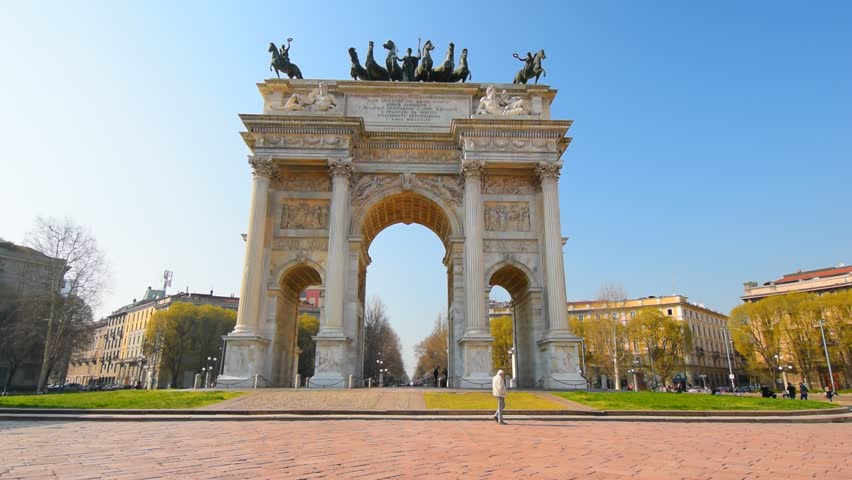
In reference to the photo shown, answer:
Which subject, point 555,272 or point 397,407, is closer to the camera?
point 397,407

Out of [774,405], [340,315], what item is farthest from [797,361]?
[340,315]

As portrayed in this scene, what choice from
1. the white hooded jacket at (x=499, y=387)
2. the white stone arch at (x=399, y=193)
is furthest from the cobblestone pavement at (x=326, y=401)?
the white stone arch at (x=399, y=193)

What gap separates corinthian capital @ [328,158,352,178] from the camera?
2766cm

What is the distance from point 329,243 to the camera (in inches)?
1061

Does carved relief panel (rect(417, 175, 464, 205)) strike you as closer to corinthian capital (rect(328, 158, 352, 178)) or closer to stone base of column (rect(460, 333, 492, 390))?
corinthian capital (rect(328, 158, 352, 178))

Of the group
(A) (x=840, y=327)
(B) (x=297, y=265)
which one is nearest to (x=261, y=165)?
(B) (x=297, y=265)

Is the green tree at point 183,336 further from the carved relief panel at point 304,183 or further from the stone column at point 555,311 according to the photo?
the stone column at point 555,311

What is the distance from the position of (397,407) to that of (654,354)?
2416 inches

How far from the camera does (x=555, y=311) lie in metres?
26.4

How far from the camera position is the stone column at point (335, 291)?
24469mm

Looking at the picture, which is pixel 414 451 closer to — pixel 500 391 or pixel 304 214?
pixel 500 391

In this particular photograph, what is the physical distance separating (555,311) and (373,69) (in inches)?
722

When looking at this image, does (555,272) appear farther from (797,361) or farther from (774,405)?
(797,361)

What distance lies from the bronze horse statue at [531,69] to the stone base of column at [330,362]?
19461 millimetres
